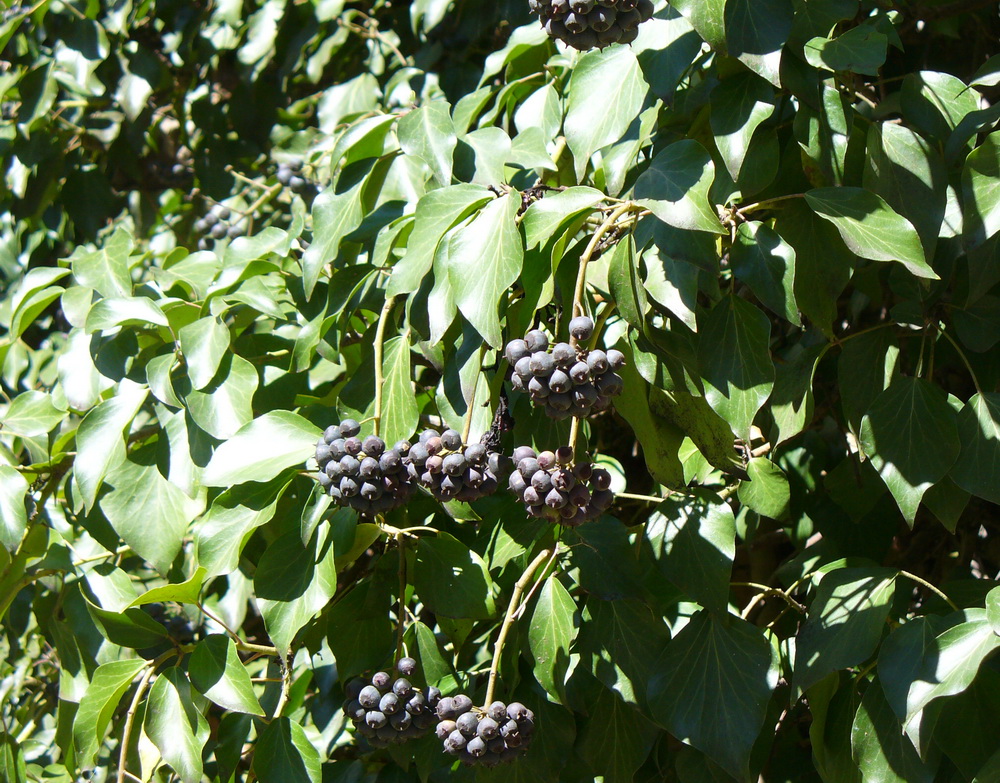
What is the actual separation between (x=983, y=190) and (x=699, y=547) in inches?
19.5

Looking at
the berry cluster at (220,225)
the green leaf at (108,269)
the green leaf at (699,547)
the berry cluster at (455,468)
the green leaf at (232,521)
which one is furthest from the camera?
the berry cluster at (220,225)

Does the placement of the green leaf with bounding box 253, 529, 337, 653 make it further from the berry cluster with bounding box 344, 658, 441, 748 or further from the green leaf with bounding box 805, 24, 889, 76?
the green leaf with bounding box 805, 24, 889, 76

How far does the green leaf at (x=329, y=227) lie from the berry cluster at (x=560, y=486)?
557 mm

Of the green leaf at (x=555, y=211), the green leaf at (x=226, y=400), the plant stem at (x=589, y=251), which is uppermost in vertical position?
the green leaf at (x=555, y=211)

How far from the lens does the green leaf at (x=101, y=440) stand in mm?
1278

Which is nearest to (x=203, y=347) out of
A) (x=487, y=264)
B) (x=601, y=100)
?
(x=487, y=264)

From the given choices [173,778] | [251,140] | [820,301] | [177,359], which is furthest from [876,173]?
[251,140]

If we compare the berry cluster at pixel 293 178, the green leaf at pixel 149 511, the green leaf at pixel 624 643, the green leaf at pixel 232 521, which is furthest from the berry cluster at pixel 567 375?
the berry cluster at pixel 293 178

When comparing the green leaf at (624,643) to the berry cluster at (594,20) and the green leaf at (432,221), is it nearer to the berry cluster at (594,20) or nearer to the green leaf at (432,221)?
the green leaf at (432,221)

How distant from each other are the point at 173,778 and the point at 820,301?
47.2 inches

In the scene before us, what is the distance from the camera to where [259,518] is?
1163mm

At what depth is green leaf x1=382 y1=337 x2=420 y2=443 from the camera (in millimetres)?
1124

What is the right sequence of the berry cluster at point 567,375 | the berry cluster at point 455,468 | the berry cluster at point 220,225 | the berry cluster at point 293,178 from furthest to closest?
1. the berry cluster at point 220,225
2. the berry cluster at point 293,178
3. the berry cluster at point 455,468
4. the berry cluster at point 567,375

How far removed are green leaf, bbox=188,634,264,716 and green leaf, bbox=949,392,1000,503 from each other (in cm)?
87
